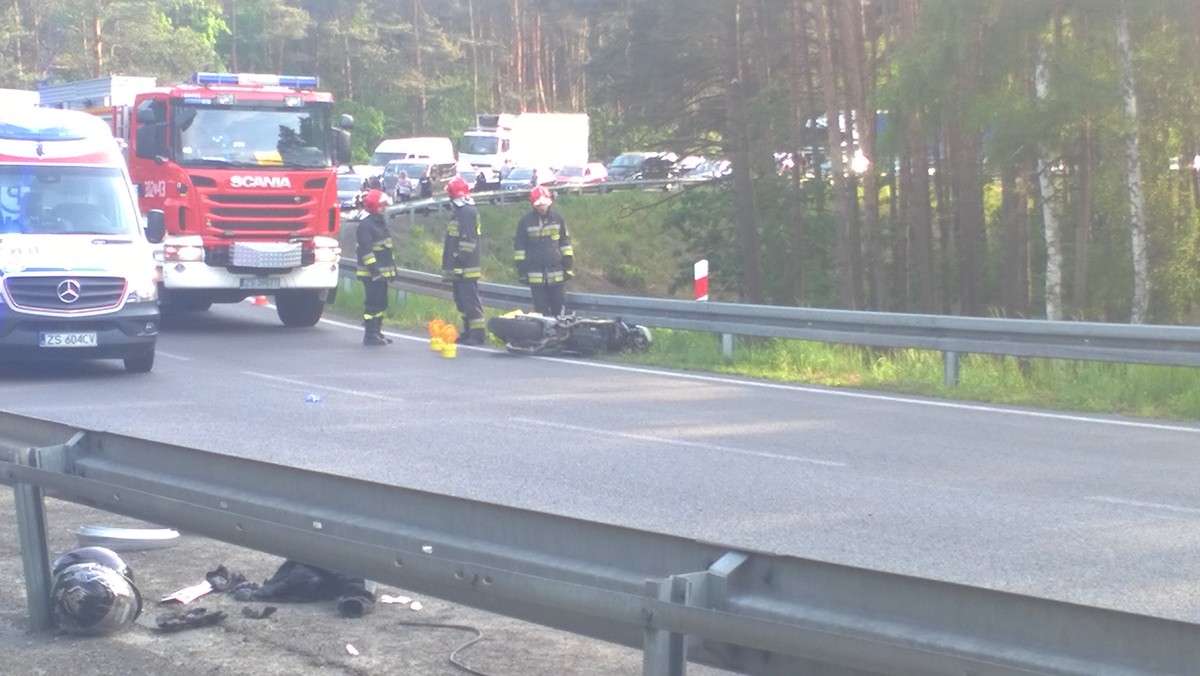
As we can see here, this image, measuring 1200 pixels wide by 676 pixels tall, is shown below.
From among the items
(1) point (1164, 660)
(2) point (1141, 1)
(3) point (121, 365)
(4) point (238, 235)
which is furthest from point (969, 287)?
(1) point (1164, 660)

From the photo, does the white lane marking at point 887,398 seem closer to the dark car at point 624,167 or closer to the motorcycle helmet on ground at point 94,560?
the motorcycle helmet on ground at point 94,560

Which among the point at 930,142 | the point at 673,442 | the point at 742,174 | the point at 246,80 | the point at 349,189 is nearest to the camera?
the point at 673,442

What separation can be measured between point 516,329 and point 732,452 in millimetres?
7009

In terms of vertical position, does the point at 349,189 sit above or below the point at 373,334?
above

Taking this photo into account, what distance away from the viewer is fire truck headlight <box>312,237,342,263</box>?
64.7 feet

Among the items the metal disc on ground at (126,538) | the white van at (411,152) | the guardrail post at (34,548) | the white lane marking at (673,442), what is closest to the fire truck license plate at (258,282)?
the white lane marking at (673,442)

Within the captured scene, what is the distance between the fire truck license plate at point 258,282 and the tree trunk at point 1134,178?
45.3ft

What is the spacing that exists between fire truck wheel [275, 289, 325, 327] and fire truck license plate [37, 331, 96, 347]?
5949mm

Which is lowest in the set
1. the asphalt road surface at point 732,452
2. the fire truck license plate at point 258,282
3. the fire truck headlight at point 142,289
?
the asphalt road surface at point 732,452

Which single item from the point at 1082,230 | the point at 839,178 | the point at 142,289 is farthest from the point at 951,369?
the point at 1082,230

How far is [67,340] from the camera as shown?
46.3ft

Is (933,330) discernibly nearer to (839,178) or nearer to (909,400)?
(909,400)

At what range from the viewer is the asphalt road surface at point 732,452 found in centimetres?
755

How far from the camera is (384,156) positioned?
60.3m
